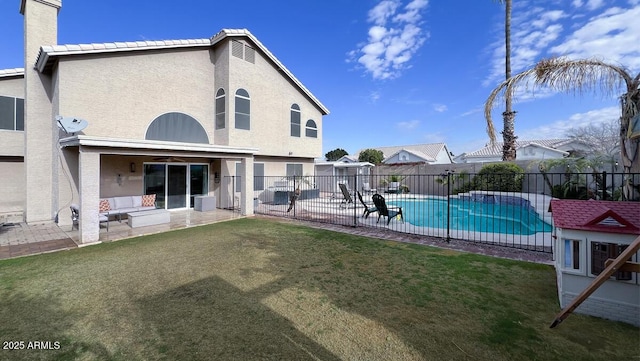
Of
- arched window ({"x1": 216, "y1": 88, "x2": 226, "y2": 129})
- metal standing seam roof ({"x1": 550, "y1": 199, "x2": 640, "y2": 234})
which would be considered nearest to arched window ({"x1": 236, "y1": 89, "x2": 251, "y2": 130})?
arched window ({"x1": 216, "y1": 88, "x2": 226, "y2": 129})

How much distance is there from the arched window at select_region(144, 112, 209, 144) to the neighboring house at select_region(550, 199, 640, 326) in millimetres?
15510

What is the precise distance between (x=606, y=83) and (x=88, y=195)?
558 inches

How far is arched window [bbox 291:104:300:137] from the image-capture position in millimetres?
19844

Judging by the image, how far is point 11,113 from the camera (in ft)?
41.3

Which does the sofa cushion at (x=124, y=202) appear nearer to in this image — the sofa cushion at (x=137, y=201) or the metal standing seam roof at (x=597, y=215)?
the sofa cushion at (x=137, y=201)

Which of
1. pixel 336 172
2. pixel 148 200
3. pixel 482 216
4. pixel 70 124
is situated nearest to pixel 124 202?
pixel 148 200

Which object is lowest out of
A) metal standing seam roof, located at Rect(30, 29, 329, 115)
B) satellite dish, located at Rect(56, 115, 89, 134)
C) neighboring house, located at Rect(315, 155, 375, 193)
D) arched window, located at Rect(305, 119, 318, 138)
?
neighboring house, located at Rect(315, 155, 375, 193)

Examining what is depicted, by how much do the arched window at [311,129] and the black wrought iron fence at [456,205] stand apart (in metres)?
3.75

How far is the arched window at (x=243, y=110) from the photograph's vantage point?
15.8 meters

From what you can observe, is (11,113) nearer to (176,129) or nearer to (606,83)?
(176,129)

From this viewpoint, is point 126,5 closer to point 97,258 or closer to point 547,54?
point 97,258

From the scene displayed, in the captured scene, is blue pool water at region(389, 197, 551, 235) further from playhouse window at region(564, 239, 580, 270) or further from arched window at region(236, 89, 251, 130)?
arched window at region(236, 89, 251, 130)

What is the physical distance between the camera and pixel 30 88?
1198cm

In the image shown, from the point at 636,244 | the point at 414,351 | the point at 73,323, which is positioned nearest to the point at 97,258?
the point at 73,323
